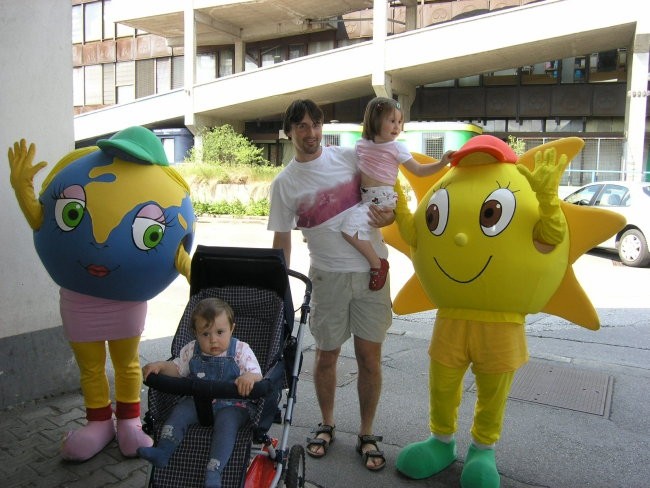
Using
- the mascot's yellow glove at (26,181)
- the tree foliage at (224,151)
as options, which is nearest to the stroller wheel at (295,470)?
the mascot's yellow glove at (26,181)

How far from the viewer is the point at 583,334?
7273 mm

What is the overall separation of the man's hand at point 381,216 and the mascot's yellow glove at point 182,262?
1.14 metres

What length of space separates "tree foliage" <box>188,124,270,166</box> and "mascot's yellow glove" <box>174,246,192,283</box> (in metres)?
21.7

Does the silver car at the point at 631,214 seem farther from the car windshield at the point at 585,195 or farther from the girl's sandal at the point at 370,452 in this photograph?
the girl's sandal at the point at 370,452

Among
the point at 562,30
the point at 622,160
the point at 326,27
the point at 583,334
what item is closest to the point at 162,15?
the point at 326,27

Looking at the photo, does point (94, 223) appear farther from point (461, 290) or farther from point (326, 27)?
point (326, 27)

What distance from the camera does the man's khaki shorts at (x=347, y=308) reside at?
12.5 ft

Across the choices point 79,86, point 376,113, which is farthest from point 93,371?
point 79,86

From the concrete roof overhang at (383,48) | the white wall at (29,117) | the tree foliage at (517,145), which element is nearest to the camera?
the white wall at (29,117)

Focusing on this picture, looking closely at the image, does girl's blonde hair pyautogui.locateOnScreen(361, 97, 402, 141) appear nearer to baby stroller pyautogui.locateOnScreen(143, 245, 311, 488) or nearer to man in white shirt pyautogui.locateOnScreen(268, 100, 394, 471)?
man in white shirt pyautogui.locateOnScreen(268, 100, 394, 471)

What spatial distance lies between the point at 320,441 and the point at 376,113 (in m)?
2.15

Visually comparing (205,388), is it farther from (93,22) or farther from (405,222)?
(93,22)

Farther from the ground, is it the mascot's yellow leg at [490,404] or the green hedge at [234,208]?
the green hedge at [234,208]

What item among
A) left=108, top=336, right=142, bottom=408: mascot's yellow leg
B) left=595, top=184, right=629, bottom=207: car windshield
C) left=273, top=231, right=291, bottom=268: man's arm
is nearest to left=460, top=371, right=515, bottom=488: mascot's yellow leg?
left=273, top=231, right=291, bottom=268: man's arm
